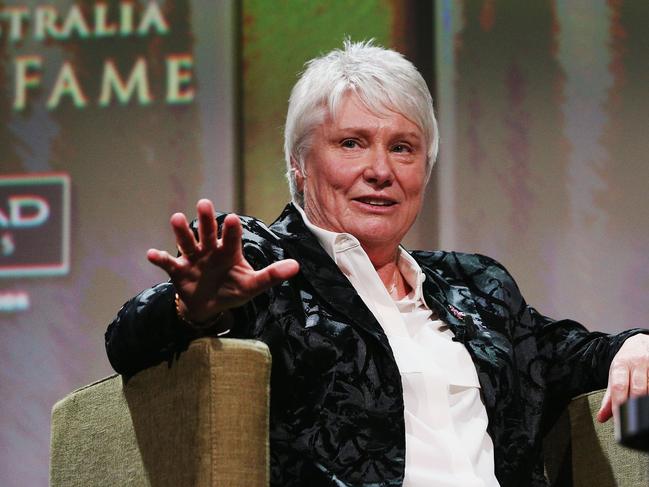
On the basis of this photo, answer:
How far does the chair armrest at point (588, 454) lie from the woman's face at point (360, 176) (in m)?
0.40

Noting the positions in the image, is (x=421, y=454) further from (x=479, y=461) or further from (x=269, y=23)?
(x=269, y=23)

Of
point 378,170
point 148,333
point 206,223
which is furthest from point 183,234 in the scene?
point 378,170

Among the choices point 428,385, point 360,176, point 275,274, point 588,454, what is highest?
point 360,176

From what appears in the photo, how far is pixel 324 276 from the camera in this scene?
1.52 meters

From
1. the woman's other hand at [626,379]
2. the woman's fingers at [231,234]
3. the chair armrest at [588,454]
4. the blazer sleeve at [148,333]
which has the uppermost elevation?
the woman's fingers at [231,234]

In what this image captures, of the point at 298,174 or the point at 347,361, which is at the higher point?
the point at 298,174

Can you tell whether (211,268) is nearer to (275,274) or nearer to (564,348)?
(275,274)

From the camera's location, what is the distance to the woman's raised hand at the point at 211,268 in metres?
1.12

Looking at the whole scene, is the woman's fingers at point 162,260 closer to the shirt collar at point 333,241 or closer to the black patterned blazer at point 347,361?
the black patterned blazer at point 347,361

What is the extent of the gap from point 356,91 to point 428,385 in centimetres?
50

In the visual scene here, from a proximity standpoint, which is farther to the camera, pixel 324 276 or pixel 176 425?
pixel 324 276

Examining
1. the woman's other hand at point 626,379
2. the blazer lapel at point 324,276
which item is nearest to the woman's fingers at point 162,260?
the blazer lapel at point 324,276

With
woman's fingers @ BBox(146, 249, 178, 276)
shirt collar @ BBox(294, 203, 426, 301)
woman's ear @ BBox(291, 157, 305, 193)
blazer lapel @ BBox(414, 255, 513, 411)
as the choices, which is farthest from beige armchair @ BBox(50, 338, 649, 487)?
woman's ear @ BBox(291, 157, 305, 193)

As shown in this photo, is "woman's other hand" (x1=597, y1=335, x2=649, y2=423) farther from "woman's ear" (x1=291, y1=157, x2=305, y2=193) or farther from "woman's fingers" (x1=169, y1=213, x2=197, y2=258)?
"woman's fingers" (x1=169, y1=213, x2=197, y2=258)
